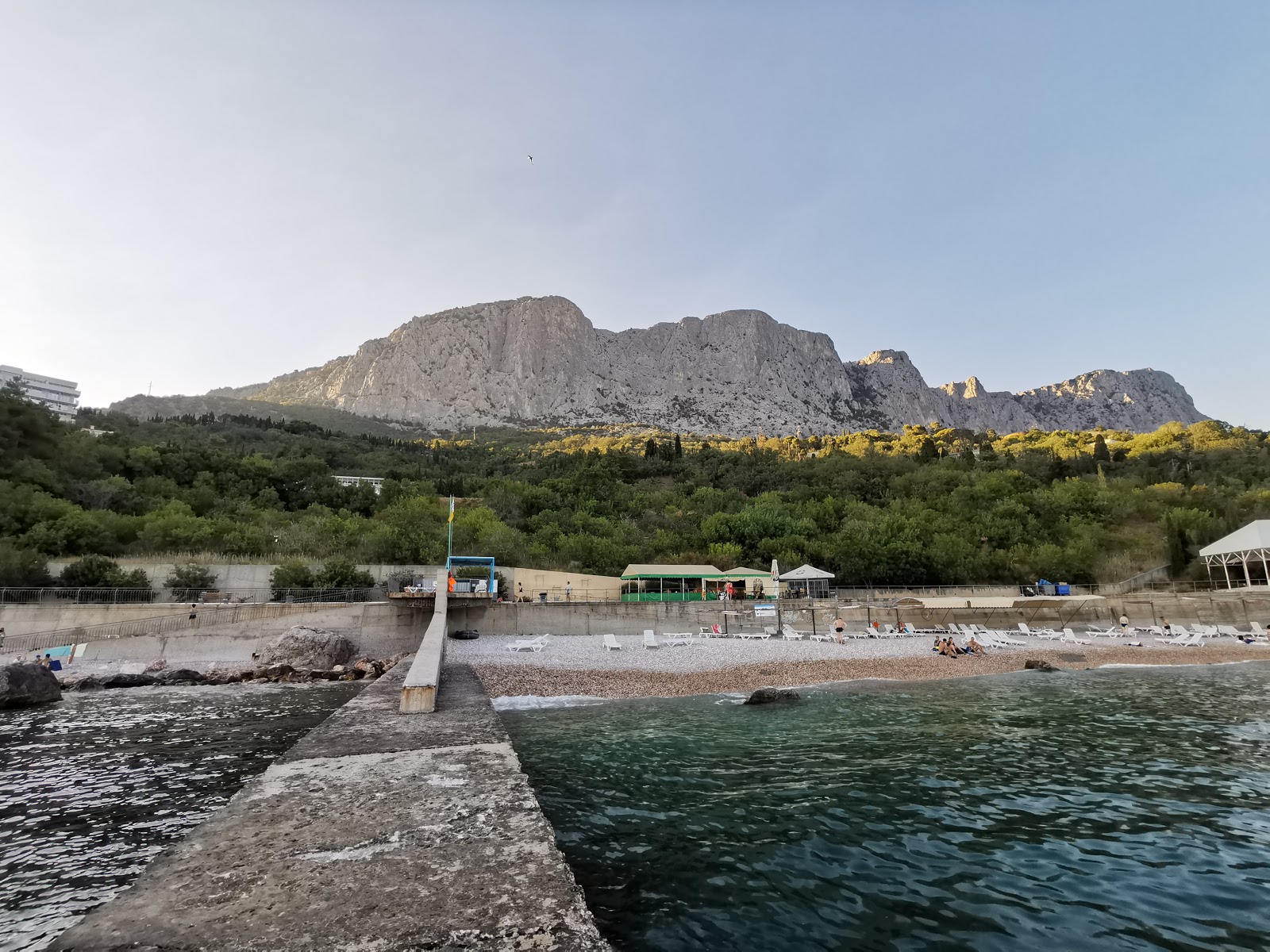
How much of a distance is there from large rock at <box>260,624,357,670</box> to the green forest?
14531 millimetres

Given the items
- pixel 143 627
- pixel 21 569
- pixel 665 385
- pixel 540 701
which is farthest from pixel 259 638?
pixel 665 385

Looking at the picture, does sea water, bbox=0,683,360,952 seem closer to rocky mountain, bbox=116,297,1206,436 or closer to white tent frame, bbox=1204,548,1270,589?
white tent frame, bbox=1204,548,1270,589

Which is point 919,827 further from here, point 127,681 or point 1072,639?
point 1072,639

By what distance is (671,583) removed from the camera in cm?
4022

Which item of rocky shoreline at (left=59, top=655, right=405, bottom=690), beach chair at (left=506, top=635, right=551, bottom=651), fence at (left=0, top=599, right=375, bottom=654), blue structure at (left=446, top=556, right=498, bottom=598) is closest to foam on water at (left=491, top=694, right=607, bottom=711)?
rocky shoreline at (left=59, top=655, right=405, bottom=690)

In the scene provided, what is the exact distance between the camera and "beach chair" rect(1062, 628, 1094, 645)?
28362 millimetres

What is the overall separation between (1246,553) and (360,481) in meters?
71.4

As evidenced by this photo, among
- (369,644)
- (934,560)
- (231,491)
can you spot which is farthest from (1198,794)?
(231,491)

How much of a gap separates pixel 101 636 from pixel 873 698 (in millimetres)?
30632

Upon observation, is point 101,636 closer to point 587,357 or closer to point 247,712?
point 247,712

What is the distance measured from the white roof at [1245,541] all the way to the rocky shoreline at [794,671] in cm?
1544

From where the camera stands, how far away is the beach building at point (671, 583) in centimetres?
3834

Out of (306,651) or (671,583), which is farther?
(671,583)

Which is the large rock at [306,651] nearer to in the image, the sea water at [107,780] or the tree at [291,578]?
the sea water at [107,780]
